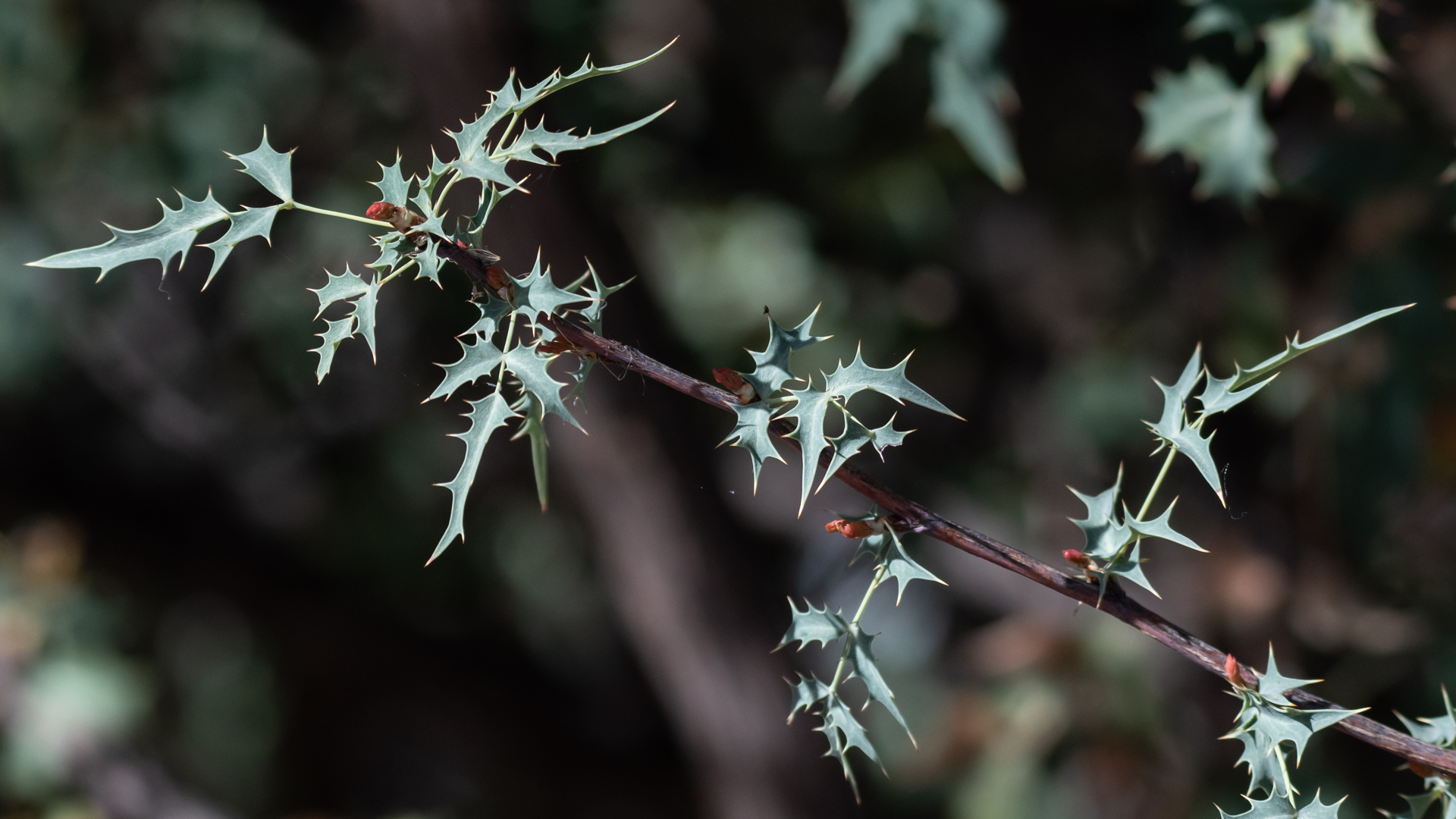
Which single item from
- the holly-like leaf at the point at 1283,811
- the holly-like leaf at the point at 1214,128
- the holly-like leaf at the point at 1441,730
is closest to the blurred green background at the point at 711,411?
the holly-like leaf at the point at 1214,128

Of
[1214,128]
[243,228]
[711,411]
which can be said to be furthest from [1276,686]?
[711,411]

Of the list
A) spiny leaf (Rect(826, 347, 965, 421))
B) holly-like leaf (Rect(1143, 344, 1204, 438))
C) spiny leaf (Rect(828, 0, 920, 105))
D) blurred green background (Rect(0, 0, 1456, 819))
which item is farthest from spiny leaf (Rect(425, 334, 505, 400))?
blurred green background (Rect(0, 0, 1456, 819))

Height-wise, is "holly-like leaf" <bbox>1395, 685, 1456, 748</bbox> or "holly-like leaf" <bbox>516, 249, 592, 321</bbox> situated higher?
"holly-like leaf" <bbox>516, 249, 592, 321</bbox>

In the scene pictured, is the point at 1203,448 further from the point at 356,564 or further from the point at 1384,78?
the point at 356,564

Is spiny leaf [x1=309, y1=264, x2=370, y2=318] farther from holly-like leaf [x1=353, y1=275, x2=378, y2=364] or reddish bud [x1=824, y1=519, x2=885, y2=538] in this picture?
reddish bud [x1=824, y1=519, x2=885, y2=538]

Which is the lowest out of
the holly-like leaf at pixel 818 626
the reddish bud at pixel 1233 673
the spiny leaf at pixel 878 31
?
the holly-like leaf at pixel 818 626

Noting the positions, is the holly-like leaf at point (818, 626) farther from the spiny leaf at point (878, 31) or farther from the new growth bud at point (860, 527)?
the spiny leaf at point (878, 31)
